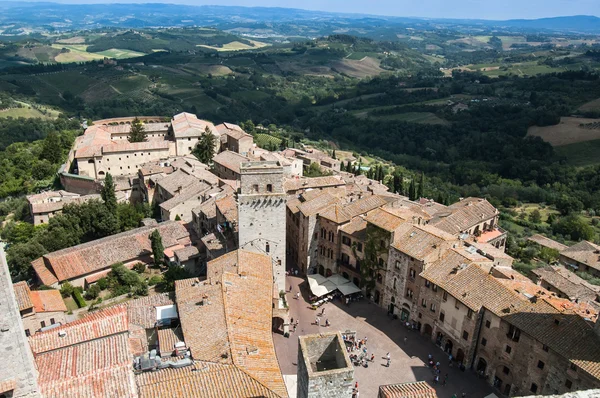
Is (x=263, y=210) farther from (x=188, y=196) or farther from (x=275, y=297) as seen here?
(x=188, y=196)

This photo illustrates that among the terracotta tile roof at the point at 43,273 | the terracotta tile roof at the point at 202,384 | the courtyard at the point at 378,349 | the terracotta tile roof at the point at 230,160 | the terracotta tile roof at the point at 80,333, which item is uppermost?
the terracotta tile roof at the point at 80,333

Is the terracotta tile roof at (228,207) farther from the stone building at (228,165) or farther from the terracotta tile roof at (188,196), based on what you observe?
the stone building at (228,165)

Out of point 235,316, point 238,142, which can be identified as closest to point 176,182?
point 238,142

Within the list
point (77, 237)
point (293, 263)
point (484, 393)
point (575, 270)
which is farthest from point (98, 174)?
point (575, 270)

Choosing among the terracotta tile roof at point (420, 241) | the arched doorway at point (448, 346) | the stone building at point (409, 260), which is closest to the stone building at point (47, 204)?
the stone building at point (409, 260)

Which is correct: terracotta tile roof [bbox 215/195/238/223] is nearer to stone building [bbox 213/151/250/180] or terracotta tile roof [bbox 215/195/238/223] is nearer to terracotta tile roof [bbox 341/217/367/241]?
terracotta tile roof [bbox 341/217/367/241]

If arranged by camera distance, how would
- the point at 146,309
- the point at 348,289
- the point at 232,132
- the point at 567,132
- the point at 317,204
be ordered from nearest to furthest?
the point at 146,309 < the point at 348,289 < the point at 317,204 < the point at 232,132 < the point at 567,132
